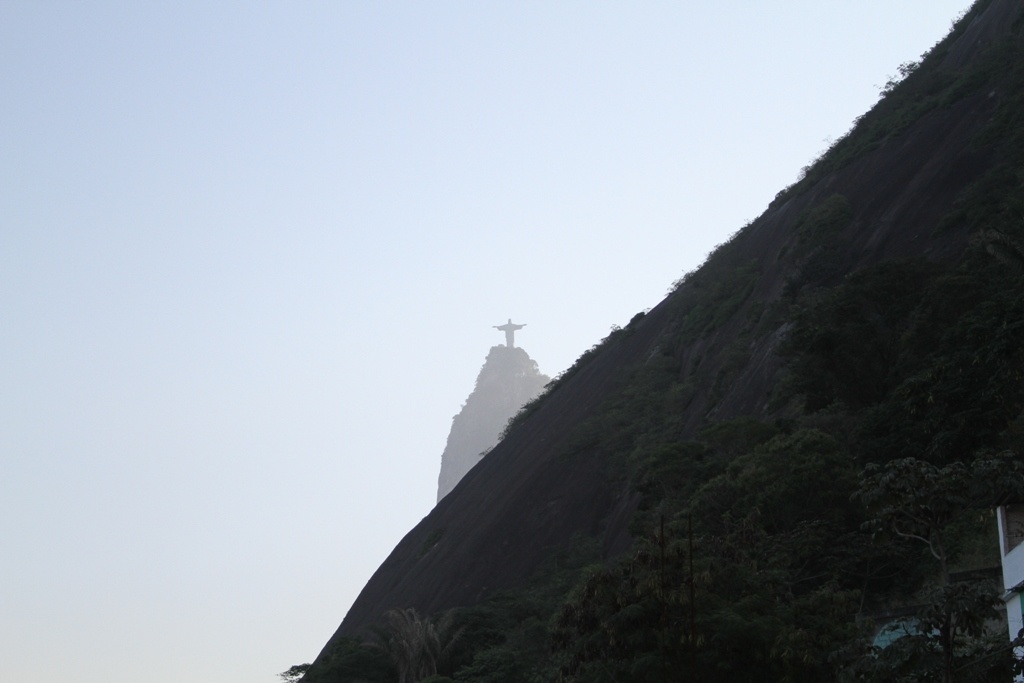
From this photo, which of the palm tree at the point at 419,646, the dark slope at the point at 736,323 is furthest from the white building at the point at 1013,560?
the palm tree at the point at 419,646

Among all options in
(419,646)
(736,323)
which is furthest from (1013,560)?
(736,323)

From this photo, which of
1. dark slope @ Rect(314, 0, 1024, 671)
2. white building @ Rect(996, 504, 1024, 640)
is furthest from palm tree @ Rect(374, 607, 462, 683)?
white building @ Rect(996, 504, 1024, 640)

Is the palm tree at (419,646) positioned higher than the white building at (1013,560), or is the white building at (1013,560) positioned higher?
the palm tree at (419,646)

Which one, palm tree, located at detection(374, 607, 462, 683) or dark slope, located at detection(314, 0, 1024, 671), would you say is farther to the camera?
dark slope, located at detection(314, 0, 1024, 671)

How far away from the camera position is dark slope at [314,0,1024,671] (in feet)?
135

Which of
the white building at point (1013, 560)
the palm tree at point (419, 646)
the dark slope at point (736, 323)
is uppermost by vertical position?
the dark slope at point (736, 323)

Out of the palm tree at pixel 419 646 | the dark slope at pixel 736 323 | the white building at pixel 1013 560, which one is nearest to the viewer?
the white building at pixel 1013 560

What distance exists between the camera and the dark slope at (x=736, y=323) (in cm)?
4106

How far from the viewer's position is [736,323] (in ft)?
153

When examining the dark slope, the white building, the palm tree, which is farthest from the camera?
the dark slope

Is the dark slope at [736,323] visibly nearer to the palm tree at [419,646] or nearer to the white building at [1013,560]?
the palm tree at [419,646]

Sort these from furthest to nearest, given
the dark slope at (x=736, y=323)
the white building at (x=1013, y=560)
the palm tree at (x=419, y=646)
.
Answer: the dark slope at (x=736, y=323) < the palm tree at (x=419, y=646) < the white building at (x=1013, y=560)

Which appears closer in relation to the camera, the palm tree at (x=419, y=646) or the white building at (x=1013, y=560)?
the white building at (x=1013, y=560)

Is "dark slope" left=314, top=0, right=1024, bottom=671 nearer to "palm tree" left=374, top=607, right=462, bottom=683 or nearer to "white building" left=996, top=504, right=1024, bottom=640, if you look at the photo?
"palm tree" left=374, top=607, right=462, bottom=683
